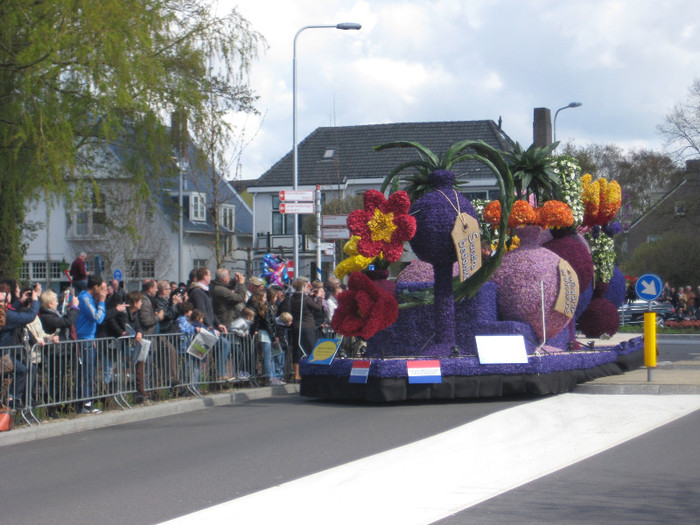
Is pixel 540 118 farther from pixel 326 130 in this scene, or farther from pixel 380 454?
pixel 380 454

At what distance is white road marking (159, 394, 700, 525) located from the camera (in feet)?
24.7

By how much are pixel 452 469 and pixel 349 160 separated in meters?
41.1

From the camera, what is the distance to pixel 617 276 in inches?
822

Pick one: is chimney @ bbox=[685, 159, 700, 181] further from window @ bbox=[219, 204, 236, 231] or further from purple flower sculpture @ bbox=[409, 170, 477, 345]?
purple flower sculpture @ bbox=[409, 170, 477, 345]

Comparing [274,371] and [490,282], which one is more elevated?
[490,282]

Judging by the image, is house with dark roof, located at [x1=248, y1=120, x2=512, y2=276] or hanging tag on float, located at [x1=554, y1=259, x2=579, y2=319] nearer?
hanging tag on float, located at [x1=554, y1=259, x2=579, y2=319]

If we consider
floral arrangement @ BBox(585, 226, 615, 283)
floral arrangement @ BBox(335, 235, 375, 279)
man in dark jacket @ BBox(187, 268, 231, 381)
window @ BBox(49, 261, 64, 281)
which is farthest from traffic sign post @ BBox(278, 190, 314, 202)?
window @ BBox(49, 261, 64, 281)

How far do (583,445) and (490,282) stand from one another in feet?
17.7

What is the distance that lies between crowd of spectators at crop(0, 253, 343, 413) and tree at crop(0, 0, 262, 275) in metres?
1.85

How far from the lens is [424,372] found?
46.5 ft

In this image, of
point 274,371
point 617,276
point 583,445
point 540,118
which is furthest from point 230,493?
point 540,118

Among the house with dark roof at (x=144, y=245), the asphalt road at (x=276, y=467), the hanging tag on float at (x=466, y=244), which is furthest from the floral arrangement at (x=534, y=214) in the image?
the house with dark roof at (x=144, y=245)

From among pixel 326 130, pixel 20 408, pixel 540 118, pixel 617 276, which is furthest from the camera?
→ pixel 326 130

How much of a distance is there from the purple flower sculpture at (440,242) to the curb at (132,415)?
3322mm
